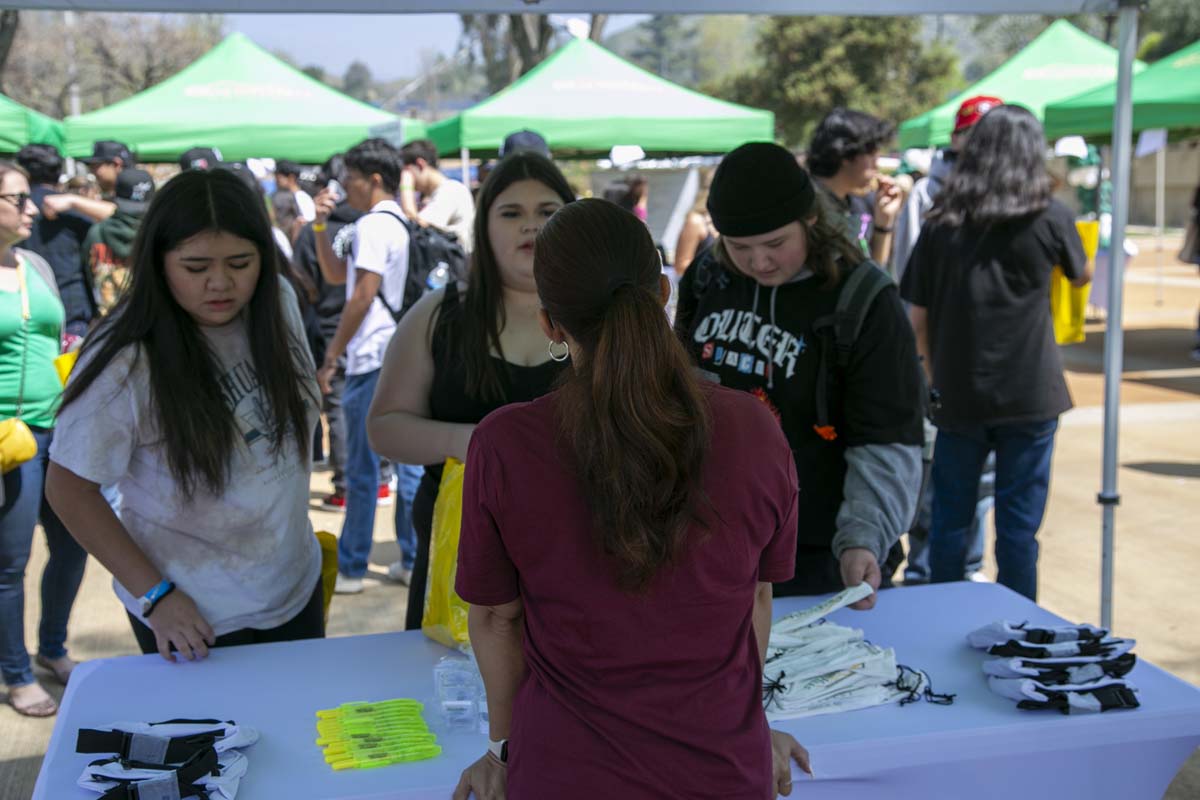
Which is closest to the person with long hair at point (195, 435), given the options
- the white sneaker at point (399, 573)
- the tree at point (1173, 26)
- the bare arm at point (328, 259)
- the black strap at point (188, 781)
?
the black strap at point (188, 781)

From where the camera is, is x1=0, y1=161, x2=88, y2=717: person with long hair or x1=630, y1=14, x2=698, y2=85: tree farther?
x1=630, y1=14, x2=698, y2=85: tree

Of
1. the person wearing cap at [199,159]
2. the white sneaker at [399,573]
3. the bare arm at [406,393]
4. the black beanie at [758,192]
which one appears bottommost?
the white sneaker at [399,573]

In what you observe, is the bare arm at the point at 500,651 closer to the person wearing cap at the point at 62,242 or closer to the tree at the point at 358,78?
the person wearing cap at the point at 62,242

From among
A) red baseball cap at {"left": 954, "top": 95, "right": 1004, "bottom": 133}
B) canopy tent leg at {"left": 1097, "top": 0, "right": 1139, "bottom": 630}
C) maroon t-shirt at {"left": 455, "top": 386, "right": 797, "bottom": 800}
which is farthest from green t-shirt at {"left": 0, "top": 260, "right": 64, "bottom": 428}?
red baseball cap at {"left": 954, "top": 95, "right": 1004, "bottom": 133}

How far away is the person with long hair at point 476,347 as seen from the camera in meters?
2.44

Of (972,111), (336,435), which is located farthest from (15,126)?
(972,111)

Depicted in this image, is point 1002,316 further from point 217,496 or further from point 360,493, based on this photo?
point 360,493

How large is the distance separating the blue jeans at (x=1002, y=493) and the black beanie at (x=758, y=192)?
5.56 ft

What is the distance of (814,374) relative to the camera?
2.32 m

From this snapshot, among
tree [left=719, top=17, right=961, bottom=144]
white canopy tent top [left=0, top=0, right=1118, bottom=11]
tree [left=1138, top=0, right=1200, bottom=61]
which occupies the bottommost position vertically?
white canopy tent top [left=0, top=0, right=1118, bottom=11]

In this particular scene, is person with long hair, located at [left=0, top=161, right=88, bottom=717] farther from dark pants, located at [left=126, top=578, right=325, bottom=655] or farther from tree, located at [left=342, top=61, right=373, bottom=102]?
tree, located at [left=342, top=61, right=373, bottom=102]

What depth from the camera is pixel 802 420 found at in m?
2.35

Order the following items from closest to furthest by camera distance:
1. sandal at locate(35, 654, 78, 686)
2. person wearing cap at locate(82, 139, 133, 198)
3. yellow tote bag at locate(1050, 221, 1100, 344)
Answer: sandal at locate(35, 654, 78, 686), yellow tote bag at locate(1050, 221, 1100, 344), person wearing cap at locate(82, 139, 133, 198)

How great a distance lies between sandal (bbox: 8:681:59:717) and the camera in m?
3.54
